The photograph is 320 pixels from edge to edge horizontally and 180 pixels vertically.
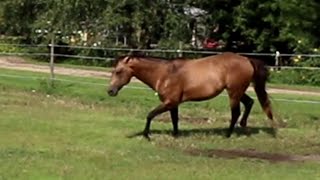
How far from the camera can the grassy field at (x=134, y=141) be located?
11.5 m

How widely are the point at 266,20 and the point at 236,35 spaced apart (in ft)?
18.1

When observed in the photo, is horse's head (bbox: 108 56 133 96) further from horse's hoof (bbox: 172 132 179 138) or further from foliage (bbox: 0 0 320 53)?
foliage (bbox: 0 0 320 53)

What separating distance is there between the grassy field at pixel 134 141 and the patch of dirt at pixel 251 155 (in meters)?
0.03

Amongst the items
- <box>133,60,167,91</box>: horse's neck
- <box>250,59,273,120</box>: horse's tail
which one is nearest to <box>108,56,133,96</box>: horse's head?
<box>133,60,167,91</box>: horse's neck

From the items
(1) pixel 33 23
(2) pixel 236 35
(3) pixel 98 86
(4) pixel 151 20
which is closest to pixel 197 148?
(3) pixel 98 86

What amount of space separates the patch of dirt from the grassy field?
3 centimetres

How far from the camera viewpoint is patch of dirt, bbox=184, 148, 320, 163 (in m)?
13.5

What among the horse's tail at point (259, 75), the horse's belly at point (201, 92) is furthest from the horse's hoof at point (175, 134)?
the horse's tail at point (259, 75)

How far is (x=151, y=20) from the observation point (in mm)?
38750

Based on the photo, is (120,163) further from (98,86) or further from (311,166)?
(98,86)

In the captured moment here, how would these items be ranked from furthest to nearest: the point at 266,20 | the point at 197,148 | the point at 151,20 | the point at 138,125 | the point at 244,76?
1. the point at 151,20
2. the point at 266,20
3. the point at 138,125
4. the point at 244,76
5. the point at 197,148

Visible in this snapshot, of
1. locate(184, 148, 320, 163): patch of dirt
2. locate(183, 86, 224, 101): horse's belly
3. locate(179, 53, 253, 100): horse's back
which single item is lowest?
locate(184, 148, 320, 163): patch of dirt

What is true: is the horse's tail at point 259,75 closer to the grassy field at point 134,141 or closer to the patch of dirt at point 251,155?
the grassy field at point 134,141

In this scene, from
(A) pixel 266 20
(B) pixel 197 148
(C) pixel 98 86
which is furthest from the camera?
(A) pixel 266 20
